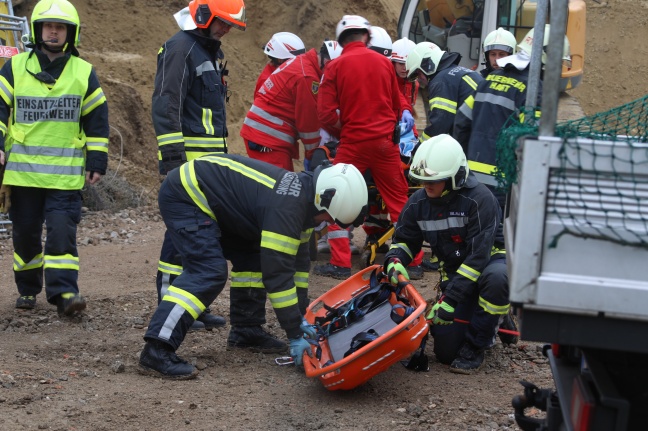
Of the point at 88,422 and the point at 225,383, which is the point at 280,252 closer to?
the point at 225,383

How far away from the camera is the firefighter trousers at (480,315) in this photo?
17.2ft

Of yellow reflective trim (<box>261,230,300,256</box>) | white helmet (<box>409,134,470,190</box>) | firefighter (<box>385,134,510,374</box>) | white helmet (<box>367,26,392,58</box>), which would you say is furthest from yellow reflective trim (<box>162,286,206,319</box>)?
white helmet (<box>367,26,392,58</box>)

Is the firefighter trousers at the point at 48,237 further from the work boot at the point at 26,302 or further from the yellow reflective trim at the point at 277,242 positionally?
the yellow reflective trim at the point at 277,242

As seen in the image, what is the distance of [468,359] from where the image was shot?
17.9ft

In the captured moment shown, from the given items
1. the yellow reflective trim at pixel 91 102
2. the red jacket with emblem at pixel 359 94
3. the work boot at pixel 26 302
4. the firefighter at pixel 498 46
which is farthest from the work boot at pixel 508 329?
the work boot at pixel 26 302

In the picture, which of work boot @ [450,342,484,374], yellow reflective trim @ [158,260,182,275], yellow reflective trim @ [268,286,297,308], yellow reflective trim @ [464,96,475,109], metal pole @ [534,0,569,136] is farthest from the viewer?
yellow reflective trim @ [464,96,475,109]

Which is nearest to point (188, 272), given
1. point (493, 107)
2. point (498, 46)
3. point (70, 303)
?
point (70, 303)

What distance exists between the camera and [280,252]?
15.8ft

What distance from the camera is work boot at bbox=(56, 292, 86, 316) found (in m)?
6.03

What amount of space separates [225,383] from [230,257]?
0.88 meters

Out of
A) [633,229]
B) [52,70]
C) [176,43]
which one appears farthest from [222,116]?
[633,229]

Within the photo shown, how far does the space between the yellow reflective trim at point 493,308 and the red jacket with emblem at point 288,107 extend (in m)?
2.71

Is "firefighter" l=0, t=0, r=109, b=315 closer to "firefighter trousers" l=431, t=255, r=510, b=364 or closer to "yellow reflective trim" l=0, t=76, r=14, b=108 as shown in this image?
"yellow reflective trim" l=0, t=76, r=14, b=108

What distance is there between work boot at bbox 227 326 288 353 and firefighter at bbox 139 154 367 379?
20.2 inches
